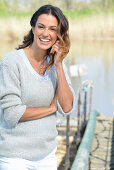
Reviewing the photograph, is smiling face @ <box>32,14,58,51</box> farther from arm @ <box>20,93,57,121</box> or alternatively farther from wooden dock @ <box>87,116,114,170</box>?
wooden dock @ <box>87,116,114,170</box>

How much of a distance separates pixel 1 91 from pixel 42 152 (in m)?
0.38

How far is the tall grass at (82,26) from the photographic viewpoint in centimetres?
2175

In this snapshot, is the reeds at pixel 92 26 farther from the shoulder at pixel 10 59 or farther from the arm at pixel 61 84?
the shoulder at pixel 10 59

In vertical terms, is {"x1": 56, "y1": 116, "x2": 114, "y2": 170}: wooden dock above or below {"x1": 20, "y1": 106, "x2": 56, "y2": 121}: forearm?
below

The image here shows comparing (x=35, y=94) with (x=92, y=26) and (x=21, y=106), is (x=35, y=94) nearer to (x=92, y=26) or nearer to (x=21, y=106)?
(x=21, y=106)

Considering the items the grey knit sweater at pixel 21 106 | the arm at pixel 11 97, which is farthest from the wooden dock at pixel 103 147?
the arm at pixel 11 97

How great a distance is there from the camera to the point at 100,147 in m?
4.04

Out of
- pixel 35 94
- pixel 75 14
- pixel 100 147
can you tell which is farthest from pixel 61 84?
pixel 75 14

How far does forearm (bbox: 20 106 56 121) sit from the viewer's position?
1581 millimetres

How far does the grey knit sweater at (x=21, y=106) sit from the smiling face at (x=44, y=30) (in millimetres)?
104

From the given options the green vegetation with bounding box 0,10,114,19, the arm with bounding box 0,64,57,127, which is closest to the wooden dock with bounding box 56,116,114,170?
the arm with bounding box 0,64,57,127

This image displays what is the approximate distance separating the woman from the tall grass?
65.4 feet

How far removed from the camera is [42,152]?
1.64 metres

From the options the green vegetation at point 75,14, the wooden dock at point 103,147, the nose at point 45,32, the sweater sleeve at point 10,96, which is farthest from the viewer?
the green vegetation at point 75,14
